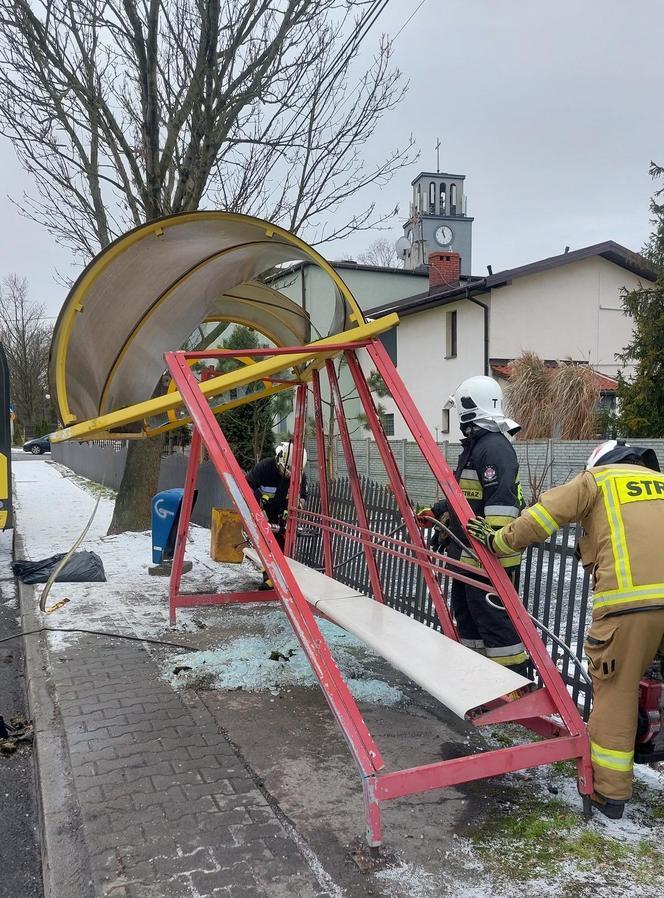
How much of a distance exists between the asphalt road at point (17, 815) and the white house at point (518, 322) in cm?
1739

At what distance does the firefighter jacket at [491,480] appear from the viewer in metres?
3.94

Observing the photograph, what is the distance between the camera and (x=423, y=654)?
355 cm

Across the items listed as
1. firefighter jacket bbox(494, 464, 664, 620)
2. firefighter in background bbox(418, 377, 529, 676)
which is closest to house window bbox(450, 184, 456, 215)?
firefighter in background bbox(418, 377, 529, 676)

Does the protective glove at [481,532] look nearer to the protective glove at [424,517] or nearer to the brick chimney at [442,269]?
the protective glove at [424,517]

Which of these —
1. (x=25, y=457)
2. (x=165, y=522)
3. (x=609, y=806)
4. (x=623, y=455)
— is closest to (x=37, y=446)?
(x=25, y=457)

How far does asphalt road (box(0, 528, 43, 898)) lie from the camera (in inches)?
116

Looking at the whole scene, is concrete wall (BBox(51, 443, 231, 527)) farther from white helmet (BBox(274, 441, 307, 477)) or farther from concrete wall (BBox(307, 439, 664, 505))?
white helmet (BBox(274, 441, 307, 477))

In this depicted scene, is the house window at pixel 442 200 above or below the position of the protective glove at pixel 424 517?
above

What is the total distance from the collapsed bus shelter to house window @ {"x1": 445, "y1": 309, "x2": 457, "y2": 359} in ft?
53.5

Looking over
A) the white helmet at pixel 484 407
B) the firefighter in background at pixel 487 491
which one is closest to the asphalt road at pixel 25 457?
the firefighter in background at pixel 487 491

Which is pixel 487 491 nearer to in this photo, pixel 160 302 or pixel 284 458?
pixel 160 302

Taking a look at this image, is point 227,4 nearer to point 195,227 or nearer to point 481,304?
point 195,227

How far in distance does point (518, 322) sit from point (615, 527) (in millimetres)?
19861

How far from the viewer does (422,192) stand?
55.1 metres
